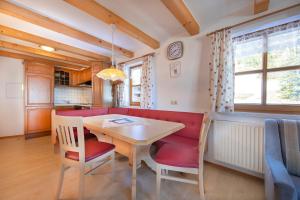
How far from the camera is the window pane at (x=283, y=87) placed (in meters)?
1.57

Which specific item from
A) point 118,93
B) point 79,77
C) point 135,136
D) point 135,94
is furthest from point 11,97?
point 135,136

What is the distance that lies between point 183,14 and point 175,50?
2.81 feet

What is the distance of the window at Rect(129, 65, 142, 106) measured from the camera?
3577 mm

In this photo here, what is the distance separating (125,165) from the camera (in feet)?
6.80

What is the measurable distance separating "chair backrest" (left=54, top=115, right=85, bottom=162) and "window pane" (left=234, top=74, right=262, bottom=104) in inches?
85.1

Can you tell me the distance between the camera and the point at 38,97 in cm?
364

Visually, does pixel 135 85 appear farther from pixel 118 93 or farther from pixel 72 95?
pixel 72 95

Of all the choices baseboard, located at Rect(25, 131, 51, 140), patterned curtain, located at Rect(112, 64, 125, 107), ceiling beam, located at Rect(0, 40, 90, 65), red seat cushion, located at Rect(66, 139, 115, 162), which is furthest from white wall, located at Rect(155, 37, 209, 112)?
baseboard, located at Rect(25, 131, 51, 140)

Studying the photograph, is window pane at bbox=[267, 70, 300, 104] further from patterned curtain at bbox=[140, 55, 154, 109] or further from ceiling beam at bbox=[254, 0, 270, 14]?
patterned curtain at bbox=[140, 55, 154, 109]

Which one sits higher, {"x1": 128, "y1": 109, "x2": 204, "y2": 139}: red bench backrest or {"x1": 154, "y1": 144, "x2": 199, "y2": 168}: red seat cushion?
{"x1": 128, "y1": 109, "x2": 204, "y2": 139}: red bench backrest

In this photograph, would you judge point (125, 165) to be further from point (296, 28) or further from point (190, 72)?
point (296, 28)

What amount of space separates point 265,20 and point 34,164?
3.93 meters

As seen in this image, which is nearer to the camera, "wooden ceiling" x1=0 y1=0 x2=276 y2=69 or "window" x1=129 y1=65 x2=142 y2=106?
"wooden ceiling" x1=0 y1=0 x2=276 y2=69

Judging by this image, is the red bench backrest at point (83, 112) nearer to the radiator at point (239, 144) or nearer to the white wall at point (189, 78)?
the white wall at point (189, 78)
